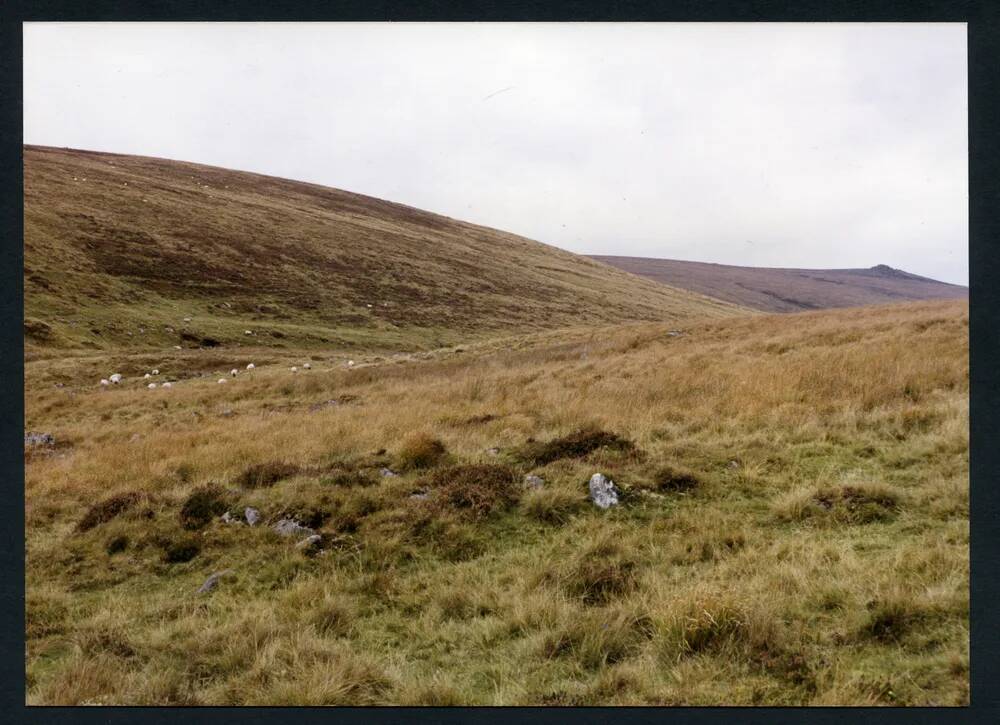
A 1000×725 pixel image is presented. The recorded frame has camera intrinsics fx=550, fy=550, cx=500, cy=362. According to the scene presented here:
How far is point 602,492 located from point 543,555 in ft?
3.98

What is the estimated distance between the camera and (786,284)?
472 ft

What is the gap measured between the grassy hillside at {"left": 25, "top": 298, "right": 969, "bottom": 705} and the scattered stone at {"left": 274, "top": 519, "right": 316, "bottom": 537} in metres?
0.14

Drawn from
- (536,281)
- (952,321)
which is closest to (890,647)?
(952,321)

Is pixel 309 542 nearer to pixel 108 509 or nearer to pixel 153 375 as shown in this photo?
pixel 108 509

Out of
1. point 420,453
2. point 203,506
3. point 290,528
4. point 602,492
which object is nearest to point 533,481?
point 602,492

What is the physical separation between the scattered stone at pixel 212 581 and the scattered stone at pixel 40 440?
1012 centimetres

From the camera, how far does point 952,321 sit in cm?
1405

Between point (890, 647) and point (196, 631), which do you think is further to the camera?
point (196, 631)

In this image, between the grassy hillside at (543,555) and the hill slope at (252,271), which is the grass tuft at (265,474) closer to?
the grassy hillside at (543,555)

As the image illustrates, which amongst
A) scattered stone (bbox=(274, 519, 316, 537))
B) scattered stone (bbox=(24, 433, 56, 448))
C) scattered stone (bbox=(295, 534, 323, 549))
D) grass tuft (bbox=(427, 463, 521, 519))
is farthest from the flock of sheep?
scattered stone (bbox=(295, 534, 323, 549))

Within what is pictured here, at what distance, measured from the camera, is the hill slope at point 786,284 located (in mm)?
125188

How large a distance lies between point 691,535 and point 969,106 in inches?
171

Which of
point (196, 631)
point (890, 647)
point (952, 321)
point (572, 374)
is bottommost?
point (196, 631)

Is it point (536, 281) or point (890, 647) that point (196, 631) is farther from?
point (536, 281)
